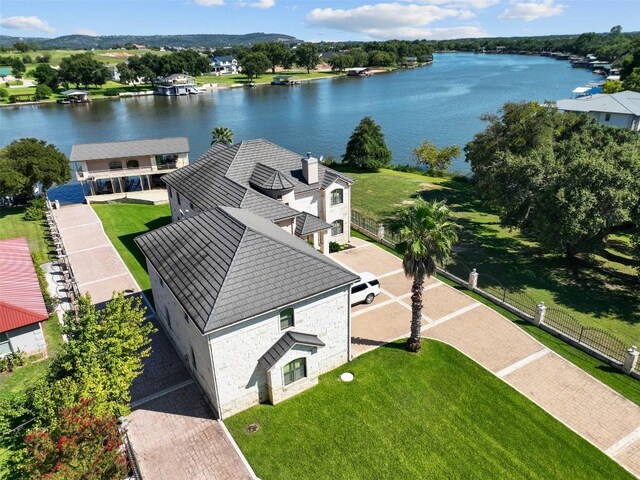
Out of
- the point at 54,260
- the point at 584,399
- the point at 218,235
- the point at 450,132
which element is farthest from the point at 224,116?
the point at 584,399

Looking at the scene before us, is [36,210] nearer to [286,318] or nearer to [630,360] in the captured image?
[286,318]

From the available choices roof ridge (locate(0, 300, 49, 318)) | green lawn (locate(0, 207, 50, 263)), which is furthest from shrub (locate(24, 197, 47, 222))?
roof ridge (locate(0, 300, 49, 318))

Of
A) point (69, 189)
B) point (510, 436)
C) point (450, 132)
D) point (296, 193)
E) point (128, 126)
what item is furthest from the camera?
point (128, 126)

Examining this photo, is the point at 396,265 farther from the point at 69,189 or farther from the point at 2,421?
the point at 69,189

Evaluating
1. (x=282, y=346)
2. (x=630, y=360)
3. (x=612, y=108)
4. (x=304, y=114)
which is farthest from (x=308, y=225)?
(x=304, y=114)

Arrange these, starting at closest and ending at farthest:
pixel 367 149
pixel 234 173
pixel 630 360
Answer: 1. pixel 630 360
2. pixel 234 173
3. pixel 367 149

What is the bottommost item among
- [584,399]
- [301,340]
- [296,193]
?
[584,399]

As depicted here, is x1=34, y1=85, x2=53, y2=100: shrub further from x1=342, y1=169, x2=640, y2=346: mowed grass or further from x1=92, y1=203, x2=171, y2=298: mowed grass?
x1=342, y1=169, x2=640, y2=346: mowed grass
